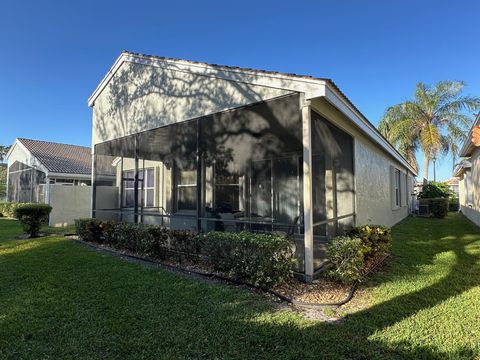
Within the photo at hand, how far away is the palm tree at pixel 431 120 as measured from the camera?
66.1 ft

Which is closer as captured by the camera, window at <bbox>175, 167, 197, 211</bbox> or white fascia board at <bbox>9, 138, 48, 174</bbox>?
window at <bbox>175, 167, 197, 211</bbox>

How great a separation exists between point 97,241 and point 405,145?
21.3 metres

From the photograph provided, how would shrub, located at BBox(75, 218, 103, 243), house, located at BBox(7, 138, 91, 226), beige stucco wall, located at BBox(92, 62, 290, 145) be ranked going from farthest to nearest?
house, located at BBox(7, 138, 91, 226)
shrub, located at BBox(75, 218, 103, 243)
beige stucco wall, located at BBox(92, 62, 290, 145)

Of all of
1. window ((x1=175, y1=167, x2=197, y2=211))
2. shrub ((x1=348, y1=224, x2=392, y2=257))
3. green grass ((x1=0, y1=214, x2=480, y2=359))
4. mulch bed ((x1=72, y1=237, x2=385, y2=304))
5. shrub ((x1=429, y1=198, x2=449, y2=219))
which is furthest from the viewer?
shrub ((x1=429, y1=198, x2=449, y2=219))

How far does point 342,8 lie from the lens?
11.5 metres

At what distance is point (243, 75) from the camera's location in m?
Result: 6.07

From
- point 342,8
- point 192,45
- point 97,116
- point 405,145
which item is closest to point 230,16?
point 192,45

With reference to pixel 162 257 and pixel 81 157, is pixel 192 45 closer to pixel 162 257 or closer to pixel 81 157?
pixel 162 257

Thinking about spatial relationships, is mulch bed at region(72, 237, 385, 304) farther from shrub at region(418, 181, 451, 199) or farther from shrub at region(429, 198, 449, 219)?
shrub at region(418, 181, 451, 199)

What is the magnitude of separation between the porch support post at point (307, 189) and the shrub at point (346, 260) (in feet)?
1.38

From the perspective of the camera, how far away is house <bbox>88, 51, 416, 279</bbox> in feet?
18.9

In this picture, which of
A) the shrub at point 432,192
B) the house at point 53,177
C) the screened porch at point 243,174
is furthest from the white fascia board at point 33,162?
the shrub at point 432,192

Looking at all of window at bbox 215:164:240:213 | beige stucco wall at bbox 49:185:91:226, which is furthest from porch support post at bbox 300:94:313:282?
beige stucco wall at bbox 49:185:91:226

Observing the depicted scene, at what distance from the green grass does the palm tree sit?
1740cm
